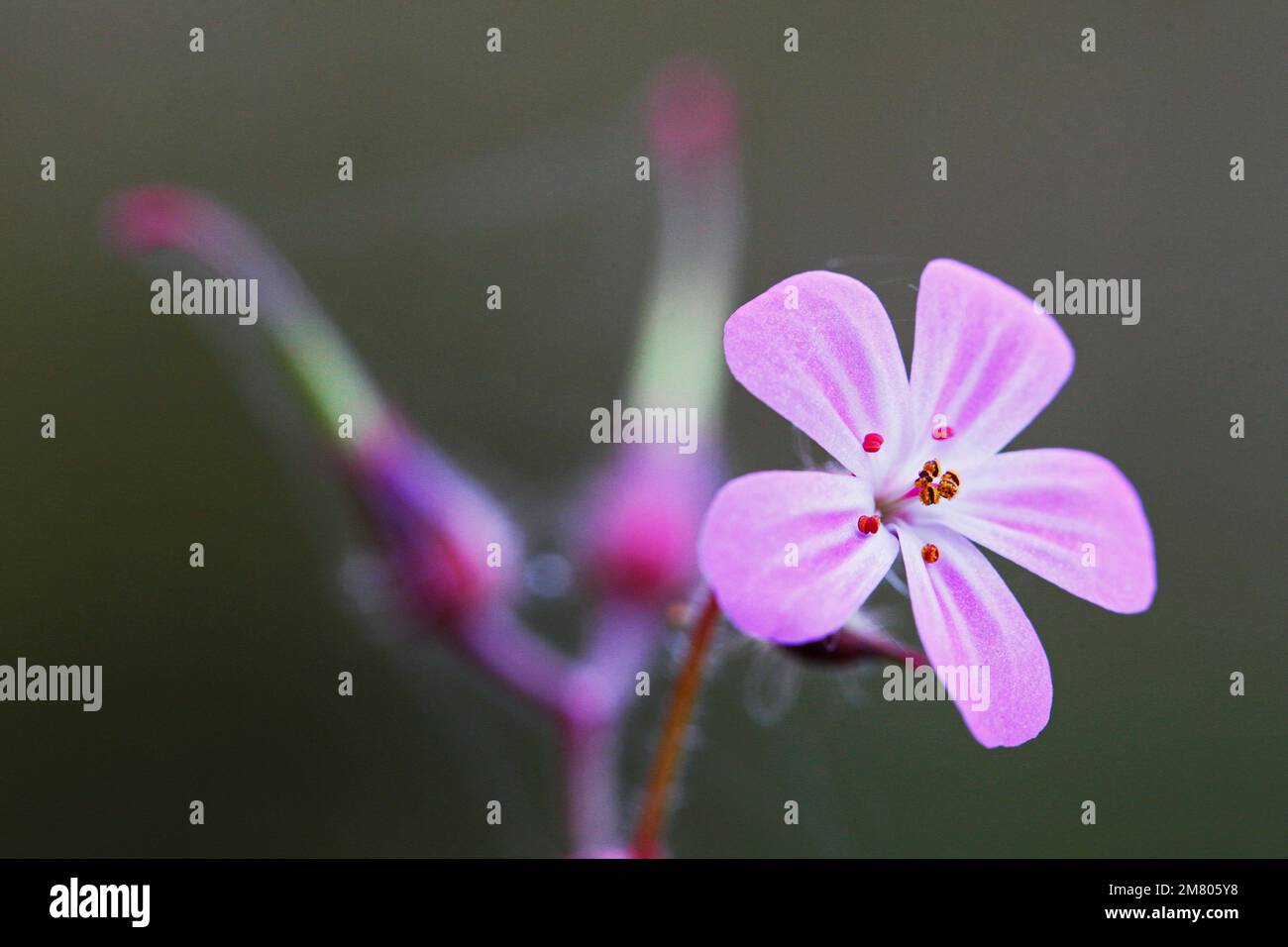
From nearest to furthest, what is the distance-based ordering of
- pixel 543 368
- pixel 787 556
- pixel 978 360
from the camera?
pixel 787 556 → pixel 978 360 → pixel 543 368

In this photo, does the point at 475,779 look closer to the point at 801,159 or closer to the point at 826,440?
the point at 801,159

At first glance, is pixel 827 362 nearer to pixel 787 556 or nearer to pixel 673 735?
pixel 787 556

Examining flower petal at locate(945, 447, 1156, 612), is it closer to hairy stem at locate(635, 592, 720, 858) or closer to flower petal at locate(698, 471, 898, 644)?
flower petal at locate(698, 471, 898, 644)

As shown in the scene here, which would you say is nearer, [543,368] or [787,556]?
[787,556]

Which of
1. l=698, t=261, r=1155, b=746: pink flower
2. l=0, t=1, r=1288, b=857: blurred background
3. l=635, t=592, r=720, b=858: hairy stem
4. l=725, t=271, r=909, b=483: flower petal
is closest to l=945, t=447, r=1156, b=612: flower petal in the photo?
l=698, t=261, r=1155, b=746: pink flower

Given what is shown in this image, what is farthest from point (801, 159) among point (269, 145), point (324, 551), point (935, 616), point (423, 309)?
point (935, 616)

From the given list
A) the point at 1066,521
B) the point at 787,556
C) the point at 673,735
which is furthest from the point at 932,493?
the point at 673,735

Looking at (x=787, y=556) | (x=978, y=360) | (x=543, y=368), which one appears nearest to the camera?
(x=787, y=556)
